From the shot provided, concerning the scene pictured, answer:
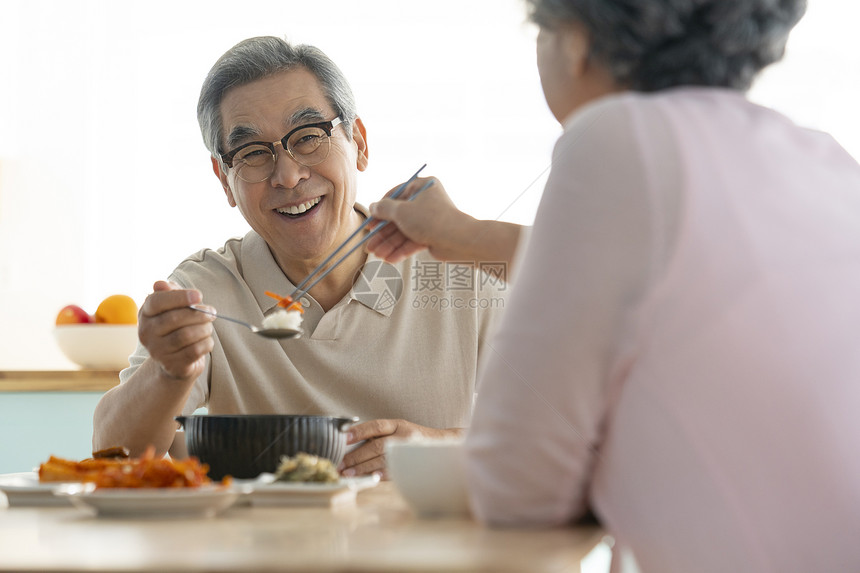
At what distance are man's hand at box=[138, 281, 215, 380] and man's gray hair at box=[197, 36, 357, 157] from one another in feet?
1.82

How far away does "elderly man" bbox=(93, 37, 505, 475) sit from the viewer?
64.6 inches

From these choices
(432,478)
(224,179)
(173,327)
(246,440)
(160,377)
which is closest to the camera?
(432,478)

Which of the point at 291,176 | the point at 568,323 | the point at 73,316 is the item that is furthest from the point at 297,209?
the point at 568,323

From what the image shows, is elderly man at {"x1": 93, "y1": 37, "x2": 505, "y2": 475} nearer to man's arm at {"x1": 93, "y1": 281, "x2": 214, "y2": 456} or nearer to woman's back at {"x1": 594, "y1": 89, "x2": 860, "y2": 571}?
man's arm at {"x1": 93, "y1": 281, "x2": 214, "y2": 456}

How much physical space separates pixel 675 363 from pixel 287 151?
1174 millimetres

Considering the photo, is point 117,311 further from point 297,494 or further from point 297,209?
point 297,494

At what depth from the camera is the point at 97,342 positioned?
2.36 metres

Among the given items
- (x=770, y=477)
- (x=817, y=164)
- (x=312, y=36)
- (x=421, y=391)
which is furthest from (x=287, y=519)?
(x=312, y=36)

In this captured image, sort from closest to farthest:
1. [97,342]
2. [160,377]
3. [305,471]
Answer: [305,471], [160,377], [97,342]

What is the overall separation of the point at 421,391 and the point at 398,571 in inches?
43.7

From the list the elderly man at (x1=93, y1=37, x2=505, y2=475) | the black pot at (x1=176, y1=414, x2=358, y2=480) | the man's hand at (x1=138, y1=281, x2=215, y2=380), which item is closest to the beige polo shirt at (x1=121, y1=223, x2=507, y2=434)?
the elderly man at (x1=93, y1=37, x2=505, y2=475)

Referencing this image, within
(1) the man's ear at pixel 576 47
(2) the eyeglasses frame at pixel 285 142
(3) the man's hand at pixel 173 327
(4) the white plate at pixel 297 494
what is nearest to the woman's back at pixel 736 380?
(1) the man's ear at pixel 576 47

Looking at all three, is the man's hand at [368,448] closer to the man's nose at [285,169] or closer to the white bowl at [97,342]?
the man's nose at [285,169]

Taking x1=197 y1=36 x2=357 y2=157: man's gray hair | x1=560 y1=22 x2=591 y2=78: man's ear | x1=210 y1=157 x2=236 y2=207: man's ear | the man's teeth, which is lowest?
the man's teeth
